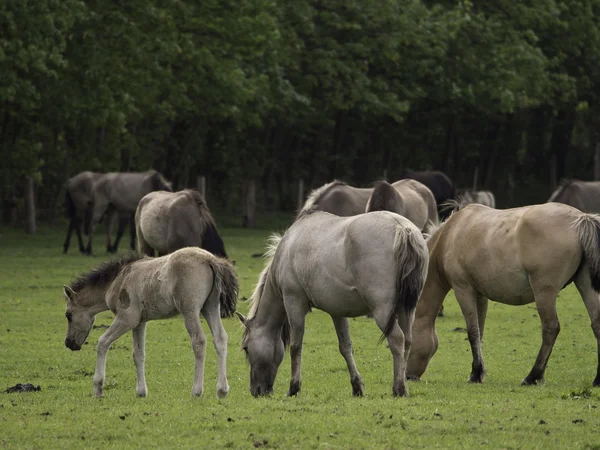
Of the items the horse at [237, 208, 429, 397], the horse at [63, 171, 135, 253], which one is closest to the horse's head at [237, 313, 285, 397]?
the horse at [237, 208, 429, 397]

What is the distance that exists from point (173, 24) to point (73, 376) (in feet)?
71.2

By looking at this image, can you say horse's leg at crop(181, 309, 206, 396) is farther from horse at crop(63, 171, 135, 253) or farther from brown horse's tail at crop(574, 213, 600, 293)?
horse at crop(63, 171, 135, 253)

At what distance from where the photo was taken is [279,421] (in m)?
8.67

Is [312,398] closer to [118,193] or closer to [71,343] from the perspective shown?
[71,343]

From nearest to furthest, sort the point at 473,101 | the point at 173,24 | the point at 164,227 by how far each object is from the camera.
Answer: the point at 164,227 → the point at 173,24 → the point at 473,101

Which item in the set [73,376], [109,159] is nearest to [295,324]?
[73,376]

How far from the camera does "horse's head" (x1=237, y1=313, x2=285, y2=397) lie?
418 inches

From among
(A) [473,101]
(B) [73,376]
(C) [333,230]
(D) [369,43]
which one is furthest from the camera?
(A) [473,101]

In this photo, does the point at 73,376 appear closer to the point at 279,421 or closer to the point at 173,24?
the point at 279,421

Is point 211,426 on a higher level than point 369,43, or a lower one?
lower

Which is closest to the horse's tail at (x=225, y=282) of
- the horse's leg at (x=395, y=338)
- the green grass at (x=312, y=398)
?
the green grass at (x=312, y=398)

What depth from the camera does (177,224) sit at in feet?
66.9

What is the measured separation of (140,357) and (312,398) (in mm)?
1841

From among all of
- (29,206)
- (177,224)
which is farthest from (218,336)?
(29,206)
